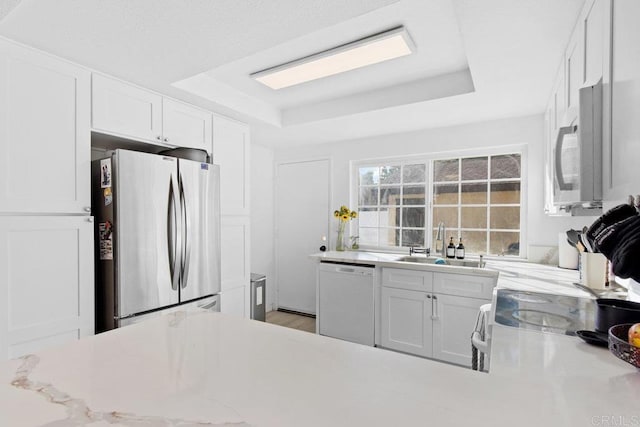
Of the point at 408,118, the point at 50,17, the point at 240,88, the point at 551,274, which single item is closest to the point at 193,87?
the point at 240,88

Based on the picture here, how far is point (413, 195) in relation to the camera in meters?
3.62

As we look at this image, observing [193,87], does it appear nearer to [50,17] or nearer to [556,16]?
[50,17]

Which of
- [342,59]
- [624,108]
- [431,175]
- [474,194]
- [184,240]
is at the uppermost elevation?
[342,59]

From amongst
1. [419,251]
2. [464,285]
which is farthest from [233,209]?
[464,285]

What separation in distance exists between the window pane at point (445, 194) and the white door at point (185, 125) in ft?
7.59

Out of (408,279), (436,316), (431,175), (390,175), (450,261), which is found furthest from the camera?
(390,175)

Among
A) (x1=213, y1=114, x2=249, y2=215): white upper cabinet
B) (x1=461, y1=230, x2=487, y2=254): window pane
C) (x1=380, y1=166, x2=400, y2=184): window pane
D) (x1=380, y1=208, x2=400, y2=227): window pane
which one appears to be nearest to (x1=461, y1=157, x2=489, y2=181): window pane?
(x1=461, y1=230, x2=487, y2=254): window pane

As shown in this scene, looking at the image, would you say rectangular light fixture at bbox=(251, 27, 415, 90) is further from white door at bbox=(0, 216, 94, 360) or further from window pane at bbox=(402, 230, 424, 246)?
window pane at bbox=(402, 230, 424, 246)

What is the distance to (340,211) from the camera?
3836mm

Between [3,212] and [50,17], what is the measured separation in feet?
3.17

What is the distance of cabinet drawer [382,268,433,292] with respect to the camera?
274 cm

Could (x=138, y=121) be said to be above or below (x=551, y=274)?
above

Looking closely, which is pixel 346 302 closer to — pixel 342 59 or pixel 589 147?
pixel 342 59

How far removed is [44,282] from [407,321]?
255cm
